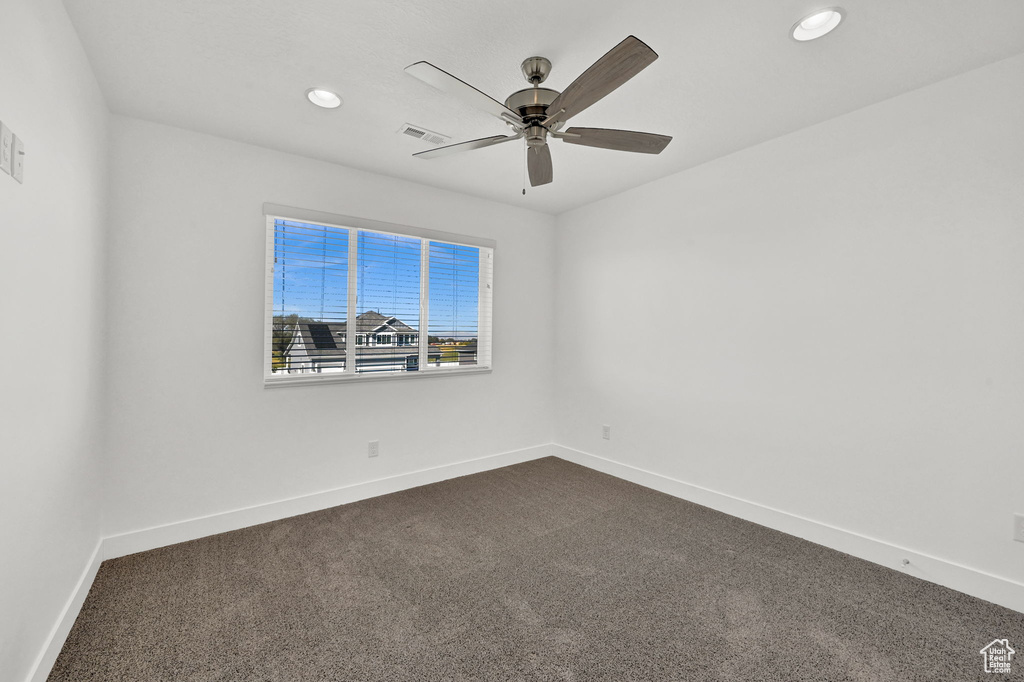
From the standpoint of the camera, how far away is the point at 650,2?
1.71 meters

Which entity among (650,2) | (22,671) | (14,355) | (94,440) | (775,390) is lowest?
(22,671)

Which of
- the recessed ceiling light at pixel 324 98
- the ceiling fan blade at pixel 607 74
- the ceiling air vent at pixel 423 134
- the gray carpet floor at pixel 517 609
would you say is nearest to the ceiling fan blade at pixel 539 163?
the ceiling fan blade at pixel 607 74

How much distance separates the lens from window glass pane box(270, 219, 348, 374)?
10.2ft

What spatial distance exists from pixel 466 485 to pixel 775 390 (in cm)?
246

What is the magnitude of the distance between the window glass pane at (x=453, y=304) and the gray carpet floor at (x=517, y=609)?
1523 mm

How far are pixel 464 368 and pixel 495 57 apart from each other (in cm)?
254

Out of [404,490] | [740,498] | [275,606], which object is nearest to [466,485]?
[404,490]

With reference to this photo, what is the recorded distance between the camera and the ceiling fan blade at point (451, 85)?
157 centimetres

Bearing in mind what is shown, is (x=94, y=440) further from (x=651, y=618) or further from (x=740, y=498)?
(x=740, y=498)

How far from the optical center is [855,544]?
256 cm

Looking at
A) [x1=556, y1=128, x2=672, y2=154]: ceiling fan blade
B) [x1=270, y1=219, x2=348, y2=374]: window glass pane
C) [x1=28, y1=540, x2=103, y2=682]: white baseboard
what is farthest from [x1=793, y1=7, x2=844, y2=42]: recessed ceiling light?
[x1=28, y1=540, x2=103, y2=682]: white baseboard

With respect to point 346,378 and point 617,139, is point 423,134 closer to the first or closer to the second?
point 617,139

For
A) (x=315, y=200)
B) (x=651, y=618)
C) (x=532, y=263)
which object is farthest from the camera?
(x=532, y=263)

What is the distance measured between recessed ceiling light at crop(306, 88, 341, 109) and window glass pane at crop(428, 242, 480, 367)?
1.50m
